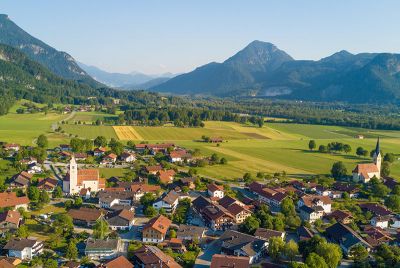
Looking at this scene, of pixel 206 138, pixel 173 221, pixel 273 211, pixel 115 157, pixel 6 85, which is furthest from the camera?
pixel 6 85

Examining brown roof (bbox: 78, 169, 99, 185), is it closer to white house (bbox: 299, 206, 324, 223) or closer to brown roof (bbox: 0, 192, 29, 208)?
brown roof (bbox: 0, 192, 29, 208)

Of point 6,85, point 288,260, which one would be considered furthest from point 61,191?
point 6,85

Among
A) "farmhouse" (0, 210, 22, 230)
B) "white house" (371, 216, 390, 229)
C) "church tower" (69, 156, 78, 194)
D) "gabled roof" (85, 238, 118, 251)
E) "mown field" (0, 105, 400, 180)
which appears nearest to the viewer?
"gabled roof" (85, 238, 118, 251)

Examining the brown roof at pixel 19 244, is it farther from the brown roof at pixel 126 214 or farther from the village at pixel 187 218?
the brown roof at pixel 126 214

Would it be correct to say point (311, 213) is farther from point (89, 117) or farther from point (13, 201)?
point (89, 117)

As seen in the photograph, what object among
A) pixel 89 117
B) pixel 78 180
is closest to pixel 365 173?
pixel 78 180

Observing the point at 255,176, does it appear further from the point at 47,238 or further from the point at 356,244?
the point at 47,238

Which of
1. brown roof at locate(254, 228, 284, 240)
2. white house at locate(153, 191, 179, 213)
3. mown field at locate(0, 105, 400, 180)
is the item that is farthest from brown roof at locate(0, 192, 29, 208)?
mown field at locate(0, 105, 400, 180)

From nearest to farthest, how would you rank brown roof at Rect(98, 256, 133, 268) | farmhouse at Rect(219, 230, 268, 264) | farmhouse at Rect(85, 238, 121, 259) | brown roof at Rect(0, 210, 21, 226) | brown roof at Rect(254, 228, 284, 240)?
brown roof at Rect(98, 256, 133, 268) < farmhouse at Rect(85, 238, 121, 259) < farmhouse at Rect(219, 230, 268, 264) < brown roof at Rect(254, 228, 284, 240) < brown roof at Rect(0, 210, 21, 226)

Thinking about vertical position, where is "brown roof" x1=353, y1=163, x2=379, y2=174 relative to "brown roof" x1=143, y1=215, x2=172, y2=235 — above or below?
above
